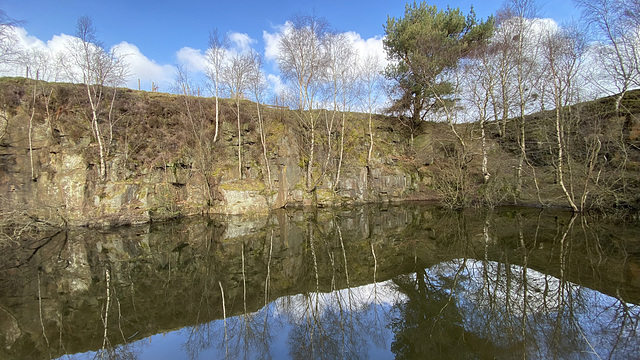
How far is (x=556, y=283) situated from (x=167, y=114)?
2026 cm

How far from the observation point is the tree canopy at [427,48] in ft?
64.1

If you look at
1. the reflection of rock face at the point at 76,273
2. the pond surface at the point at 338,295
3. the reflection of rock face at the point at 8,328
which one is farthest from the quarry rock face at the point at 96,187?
the reflection of rock face at the point at 8,328

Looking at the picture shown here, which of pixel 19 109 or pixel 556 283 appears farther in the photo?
pixel 19 109

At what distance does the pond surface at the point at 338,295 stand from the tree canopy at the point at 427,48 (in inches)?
507

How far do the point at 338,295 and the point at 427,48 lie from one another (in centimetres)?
1920

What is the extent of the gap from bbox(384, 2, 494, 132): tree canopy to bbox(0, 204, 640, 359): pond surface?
1287cm

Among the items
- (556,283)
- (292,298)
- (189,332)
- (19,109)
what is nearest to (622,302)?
(556,283)

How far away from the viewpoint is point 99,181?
14.2 m

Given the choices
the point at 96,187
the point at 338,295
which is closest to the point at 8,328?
the point at 338,295

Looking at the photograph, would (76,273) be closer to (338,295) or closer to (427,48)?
(338,295)

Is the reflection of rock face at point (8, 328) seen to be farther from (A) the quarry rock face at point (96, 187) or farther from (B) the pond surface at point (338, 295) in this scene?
(A) the quarry rock face at point (96, 187)

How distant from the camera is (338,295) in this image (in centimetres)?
588

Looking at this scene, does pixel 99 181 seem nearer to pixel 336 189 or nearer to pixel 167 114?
pixel 167 114

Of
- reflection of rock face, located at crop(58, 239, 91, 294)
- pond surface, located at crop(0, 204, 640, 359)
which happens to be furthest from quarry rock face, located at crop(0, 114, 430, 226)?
reflection of rock face, located at crop(58, 239, 91, 294)
